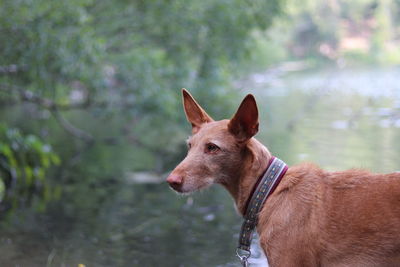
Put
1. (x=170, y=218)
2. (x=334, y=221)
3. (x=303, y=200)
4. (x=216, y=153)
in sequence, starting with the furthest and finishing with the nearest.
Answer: (x=170, y=218) → (x=216, y=153) → (x=303, y=200) → (x=334, y=221)

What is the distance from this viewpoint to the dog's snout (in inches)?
161

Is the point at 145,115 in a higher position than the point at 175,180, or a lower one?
lower

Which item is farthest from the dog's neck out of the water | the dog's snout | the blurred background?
the blurred background

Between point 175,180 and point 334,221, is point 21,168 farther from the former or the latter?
point 334,221

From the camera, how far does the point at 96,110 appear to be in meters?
18.3

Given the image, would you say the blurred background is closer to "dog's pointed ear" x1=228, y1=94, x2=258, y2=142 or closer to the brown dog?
the brown dog

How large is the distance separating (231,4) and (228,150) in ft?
52.5

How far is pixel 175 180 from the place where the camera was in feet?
13.5

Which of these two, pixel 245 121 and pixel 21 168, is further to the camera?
pixel 21 168

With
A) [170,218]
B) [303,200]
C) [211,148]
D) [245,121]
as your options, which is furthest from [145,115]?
[303,200]

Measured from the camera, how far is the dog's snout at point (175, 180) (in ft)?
13.4

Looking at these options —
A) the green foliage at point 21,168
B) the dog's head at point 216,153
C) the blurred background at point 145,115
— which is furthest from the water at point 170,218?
the dog's head at point 216,153

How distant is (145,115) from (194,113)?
44.2 ft

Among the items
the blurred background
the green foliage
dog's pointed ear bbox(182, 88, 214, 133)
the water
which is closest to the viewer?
dog's pointed ear bbox(182, 88, 214, 133)
